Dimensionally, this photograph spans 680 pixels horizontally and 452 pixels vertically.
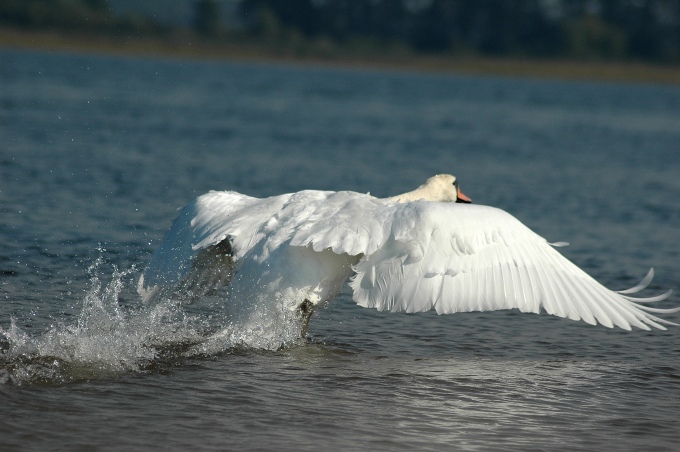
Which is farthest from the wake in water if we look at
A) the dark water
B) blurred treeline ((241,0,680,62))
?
blurred treeline ((241,0,680,62))

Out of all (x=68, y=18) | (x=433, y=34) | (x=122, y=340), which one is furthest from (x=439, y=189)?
(x=433, y=34)

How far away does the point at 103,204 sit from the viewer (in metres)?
14.1

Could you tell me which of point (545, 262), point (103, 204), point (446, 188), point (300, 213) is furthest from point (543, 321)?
point (103, 204)

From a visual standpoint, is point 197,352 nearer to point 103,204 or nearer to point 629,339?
point 629,339

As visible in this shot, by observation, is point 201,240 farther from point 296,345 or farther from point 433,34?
point 433,34

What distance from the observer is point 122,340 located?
308 inches

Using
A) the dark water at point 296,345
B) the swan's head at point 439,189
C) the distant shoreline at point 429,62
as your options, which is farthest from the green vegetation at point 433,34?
the swan's head at point 439,189

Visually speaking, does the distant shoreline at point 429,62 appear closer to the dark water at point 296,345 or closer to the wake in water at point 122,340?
the dark water at point 296,345

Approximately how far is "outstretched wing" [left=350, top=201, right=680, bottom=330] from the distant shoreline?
234 feet

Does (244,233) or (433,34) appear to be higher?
(433,34)

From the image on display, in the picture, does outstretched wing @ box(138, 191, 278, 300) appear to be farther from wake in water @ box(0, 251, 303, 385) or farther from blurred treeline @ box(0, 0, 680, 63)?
blurred treeline @ box(0, 0, 680, 63)

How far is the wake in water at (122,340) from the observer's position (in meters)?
7.32

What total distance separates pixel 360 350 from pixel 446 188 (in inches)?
65.8

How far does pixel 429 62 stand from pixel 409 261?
87952 millimetres
